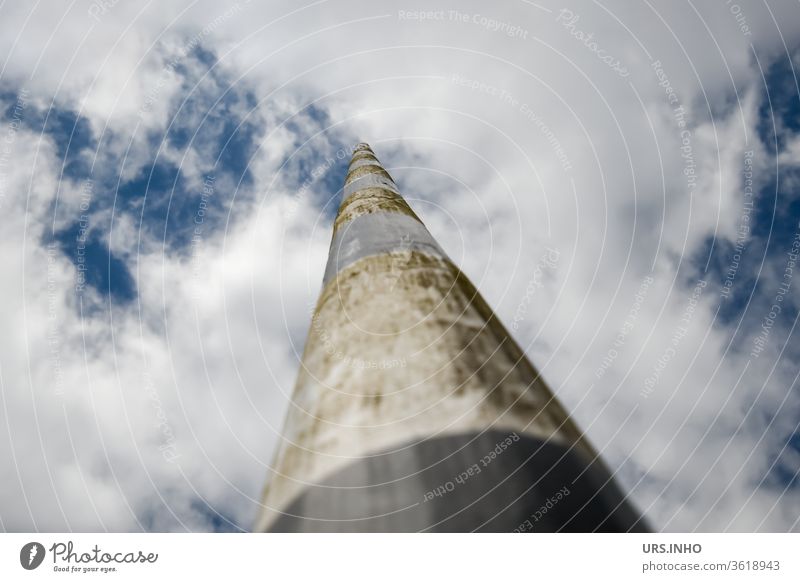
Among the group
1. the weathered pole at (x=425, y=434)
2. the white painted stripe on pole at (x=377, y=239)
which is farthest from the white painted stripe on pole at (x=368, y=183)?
the weathered pole at (x=425, y=434)

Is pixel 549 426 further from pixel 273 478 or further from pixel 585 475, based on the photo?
pixel 273 478

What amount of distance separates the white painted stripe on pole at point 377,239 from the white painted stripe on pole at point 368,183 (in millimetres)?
933

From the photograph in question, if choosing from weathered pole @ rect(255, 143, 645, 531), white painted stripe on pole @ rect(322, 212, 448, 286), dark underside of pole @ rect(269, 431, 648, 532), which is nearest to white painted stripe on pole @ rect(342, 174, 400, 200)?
white painted stripe on pole @ rect(322, 212, 448, 286)

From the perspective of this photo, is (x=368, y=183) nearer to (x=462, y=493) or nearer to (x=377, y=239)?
(x=377, y=239)

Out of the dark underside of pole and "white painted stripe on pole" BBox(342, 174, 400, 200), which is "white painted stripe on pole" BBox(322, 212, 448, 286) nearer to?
"white painted stripe on pole" BBox(342, 174, 400, 200)

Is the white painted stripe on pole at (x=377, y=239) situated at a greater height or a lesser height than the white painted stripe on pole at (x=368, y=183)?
lesser

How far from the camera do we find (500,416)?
169cm

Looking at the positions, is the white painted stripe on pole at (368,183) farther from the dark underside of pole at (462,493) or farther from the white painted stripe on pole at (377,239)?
the dark underside of pole at (462,493)

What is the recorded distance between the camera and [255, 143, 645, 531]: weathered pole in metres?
1.50

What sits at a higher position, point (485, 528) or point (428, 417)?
point (428, 417)

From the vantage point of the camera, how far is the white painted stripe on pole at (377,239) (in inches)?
106

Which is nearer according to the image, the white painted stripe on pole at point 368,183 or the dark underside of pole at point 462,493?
the dark underside of pole at point 462,493

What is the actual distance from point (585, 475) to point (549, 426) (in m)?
0.21
